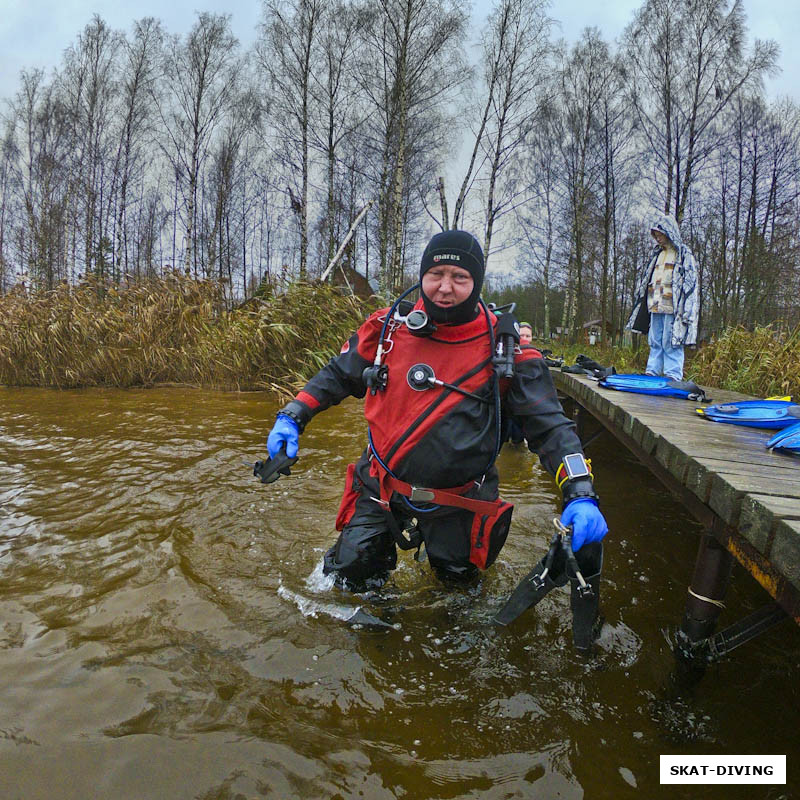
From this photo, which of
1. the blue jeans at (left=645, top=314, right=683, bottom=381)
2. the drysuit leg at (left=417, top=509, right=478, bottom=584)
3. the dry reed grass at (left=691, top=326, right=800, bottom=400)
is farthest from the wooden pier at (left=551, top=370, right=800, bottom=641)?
the dry reed grass at (left=691, top=326, right=800, bottom=400)

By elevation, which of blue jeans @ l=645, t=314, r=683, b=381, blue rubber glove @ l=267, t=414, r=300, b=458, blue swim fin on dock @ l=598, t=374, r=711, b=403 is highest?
blue jeans @ l=645, t=314, r=683, b=381

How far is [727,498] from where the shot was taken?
5.50ft

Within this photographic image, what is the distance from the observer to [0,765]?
4.79 ft

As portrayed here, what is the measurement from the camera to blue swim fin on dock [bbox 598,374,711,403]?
4.38 meters

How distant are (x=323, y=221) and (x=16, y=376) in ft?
77.9

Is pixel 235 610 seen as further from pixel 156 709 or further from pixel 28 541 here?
pixel 28 541

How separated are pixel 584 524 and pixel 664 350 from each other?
5247 millimetres

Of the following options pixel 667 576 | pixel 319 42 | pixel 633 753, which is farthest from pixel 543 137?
pixel 633 753

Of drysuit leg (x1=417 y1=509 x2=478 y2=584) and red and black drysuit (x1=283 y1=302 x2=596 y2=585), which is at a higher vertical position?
red and black drysuit (x1=283 y1=302 x2=596 y2=585)

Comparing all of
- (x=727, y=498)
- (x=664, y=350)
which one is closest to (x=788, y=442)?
(x=727, y=498)

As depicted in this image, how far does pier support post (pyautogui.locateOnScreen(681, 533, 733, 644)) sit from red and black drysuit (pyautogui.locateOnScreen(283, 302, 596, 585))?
546 mm

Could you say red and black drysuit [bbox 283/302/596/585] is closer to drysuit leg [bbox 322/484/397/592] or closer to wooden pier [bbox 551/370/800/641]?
drysuit leg [bbox 322/484/397/592]

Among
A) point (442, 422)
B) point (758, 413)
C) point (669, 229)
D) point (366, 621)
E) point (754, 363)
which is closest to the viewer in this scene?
point (442, 422)

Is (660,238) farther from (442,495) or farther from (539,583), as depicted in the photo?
(539,583)
